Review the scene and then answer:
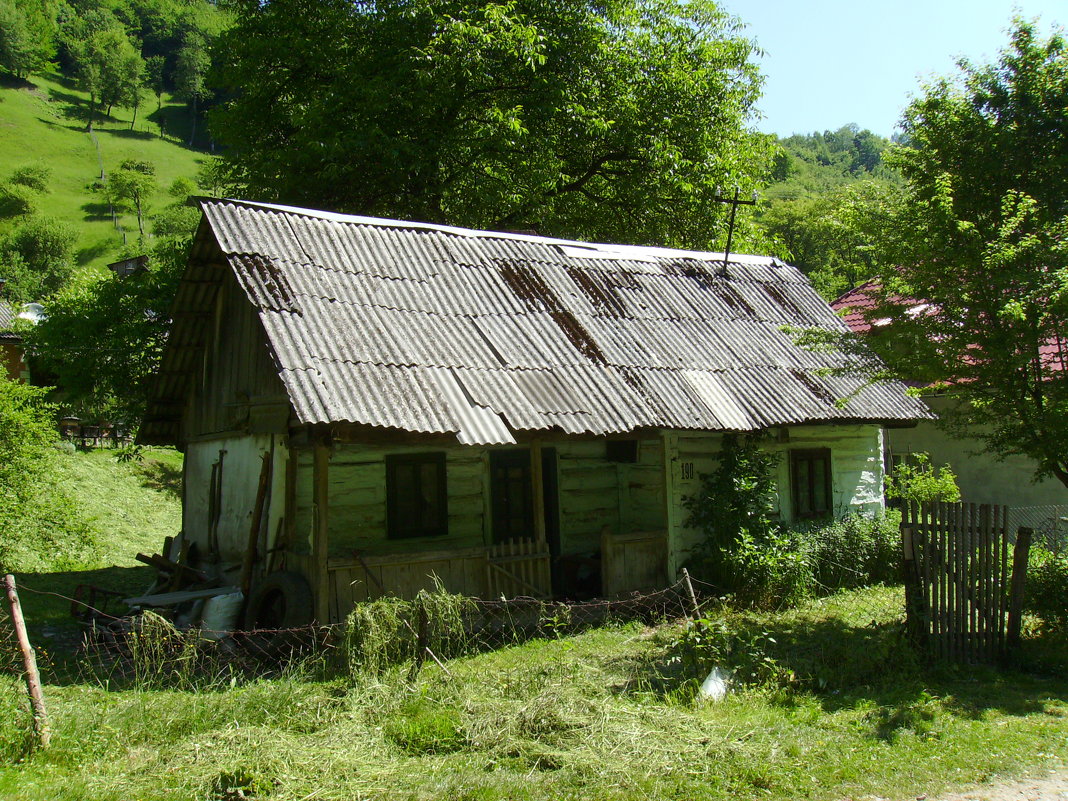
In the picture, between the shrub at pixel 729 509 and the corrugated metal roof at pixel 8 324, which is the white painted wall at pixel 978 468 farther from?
the corrugated metal roof at pixel 8 324

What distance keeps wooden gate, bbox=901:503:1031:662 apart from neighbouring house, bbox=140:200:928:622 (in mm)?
3335

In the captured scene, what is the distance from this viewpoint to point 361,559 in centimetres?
929

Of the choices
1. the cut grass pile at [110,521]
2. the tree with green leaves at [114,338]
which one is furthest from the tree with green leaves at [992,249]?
the tree with green leaves at [114,338]

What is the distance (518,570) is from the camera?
33.9 feet

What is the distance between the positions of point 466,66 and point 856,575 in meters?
13.8

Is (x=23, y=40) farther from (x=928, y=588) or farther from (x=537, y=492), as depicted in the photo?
(x=928, y=588)

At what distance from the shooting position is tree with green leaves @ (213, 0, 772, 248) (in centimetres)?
1909

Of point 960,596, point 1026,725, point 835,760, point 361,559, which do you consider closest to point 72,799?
point 361,559

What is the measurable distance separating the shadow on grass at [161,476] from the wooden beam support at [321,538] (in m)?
19.2

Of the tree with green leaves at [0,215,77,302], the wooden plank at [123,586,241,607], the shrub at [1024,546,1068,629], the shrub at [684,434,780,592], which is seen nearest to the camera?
the shrub at [1024,546,1068,629]

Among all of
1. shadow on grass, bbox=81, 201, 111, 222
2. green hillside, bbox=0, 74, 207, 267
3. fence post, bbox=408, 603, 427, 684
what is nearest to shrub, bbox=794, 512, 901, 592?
fence post, bbox=408, 603, 427, 684

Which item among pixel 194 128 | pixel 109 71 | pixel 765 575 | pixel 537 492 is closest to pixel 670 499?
pixel 765 575

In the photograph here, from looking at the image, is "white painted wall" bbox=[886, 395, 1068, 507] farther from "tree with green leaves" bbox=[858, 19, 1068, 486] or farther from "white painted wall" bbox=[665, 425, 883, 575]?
"tree with green leaves" bbox=[858, 19, 1068, 486]

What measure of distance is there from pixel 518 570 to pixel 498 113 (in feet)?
39.8
